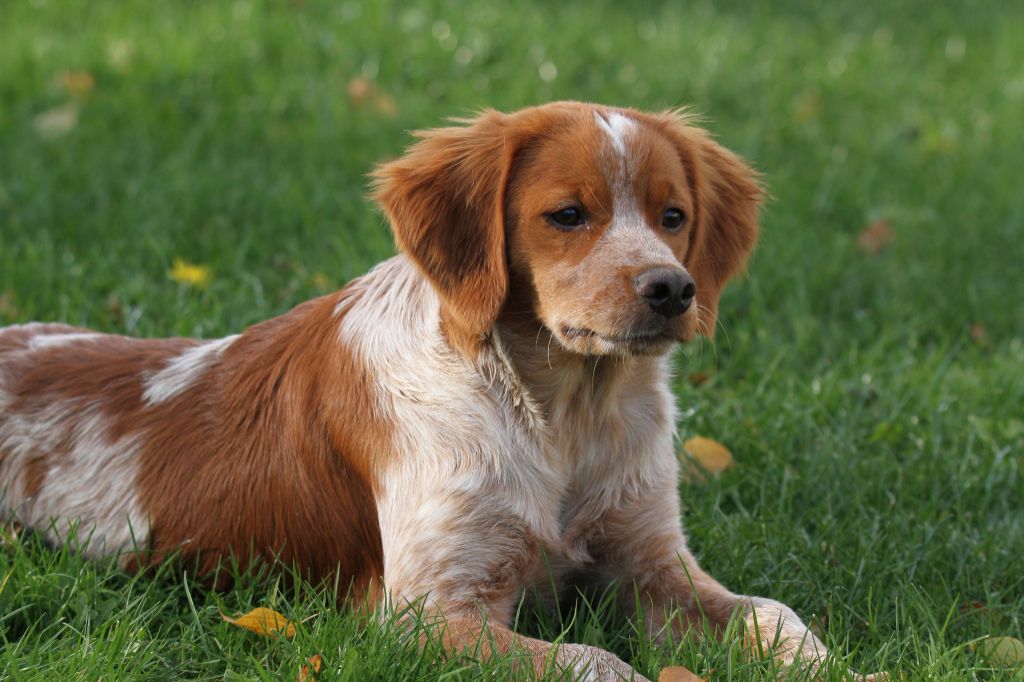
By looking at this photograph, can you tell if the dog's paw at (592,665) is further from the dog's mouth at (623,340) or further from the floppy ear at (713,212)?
the floppy ear at (713,212)

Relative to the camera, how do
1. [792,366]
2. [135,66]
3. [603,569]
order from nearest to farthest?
1. [603,569]
2. [792,366]
3. [135,66]

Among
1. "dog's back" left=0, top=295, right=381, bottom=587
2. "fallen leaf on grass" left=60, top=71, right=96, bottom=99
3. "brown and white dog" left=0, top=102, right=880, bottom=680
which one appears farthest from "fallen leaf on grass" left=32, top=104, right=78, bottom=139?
"brown and white dog" left=0, top=102, right=880, bottom=680

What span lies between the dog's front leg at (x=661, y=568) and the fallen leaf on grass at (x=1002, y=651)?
43 cm

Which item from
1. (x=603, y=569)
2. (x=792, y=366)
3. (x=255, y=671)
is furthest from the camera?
(x=792, y=366)

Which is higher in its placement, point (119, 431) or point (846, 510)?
point (119, 431)

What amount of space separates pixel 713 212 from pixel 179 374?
5.00ft

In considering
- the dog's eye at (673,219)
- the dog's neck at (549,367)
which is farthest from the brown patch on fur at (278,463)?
the dog's eye at (673,219)

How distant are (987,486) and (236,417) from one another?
236cm

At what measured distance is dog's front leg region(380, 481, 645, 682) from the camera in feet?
10.8

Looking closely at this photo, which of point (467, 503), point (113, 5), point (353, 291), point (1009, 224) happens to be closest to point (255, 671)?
point (467, 503)


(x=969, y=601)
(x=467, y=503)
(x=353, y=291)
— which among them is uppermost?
(x=353, y=291)

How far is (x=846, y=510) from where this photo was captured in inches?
168

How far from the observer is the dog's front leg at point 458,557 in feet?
10.8

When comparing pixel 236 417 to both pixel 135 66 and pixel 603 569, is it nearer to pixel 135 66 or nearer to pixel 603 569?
pixel 603 569
